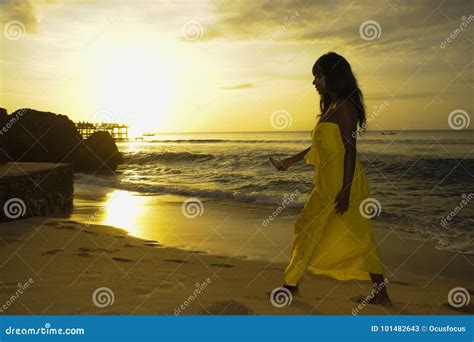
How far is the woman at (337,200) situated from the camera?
3.56 meters

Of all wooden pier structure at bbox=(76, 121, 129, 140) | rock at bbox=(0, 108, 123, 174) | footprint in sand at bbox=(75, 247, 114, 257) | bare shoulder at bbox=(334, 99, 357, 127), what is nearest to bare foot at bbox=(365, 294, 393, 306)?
bare shoulder at bbox=(334, 99, 357, 127)

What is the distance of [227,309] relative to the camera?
341 cm

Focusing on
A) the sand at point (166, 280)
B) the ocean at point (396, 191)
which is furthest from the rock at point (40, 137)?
the sand at point (166, 280)

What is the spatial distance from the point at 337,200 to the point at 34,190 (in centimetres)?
560

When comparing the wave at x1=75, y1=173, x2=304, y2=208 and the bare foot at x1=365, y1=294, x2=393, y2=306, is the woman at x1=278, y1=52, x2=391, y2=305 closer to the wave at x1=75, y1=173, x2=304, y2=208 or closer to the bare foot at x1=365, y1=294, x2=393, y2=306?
the bare foot at x1=365, y1=294, x2=393, y2=306

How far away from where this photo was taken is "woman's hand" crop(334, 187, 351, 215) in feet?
11.7

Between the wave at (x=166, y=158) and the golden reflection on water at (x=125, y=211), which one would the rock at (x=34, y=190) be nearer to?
the golden reflection on water at (x=125, y=211)

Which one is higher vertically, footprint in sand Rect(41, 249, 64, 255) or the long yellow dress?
the long yellow dress

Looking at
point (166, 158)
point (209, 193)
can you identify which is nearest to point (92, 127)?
point (166, 158)

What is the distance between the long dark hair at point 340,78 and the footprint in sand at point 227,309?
5.77 ft

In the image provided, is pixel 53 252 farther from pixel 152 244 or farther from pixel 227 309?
pixel 227 309

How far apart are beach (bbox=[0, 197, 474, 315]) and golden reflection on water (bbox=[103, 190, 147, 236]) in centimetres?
110

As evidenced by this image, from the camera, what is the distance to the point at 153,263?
4953 millimetres

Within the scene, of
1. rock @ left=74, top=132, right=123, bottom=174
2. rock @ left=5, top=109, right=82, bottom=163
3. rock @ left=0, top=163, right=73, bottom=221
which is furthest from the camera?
rock @ left=74, top=132, right=123, bottom=174
